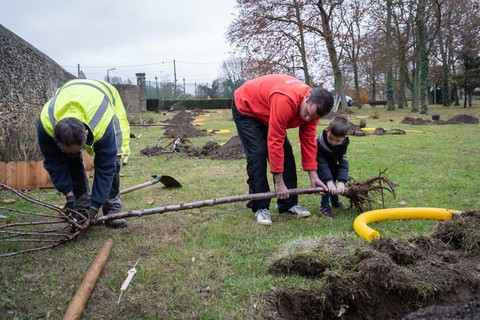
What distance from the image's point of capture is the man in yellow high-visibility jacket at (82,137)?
3051 mm

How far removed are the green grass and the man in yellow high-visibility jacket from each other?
1.36 feet

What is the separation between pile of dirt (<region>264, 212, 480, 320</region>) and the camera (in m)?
2.50

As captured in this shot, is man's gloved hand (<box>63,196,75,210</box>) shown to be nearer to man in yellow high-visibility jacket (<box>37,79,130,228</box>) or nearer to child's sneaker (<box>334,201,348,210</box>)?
man in yellow high-visibility jacket (<box>37,79,130,228</box>)

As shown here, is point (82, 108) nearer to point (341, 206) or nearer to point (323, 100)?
point (323, 100)

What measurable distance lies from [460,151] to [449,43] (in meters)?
22.8

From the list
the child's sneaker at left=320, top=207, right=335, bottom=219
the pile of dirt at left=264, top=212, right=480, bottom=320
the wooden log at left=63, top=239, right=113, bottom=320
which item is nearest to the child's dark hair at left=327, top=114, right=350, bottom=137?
the child's sneaker at left=320, top=207, right=335, bottom=219

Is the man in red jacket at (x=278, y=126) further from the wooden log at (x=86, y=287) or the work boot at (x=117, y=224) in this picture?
the wooden log at (x=86, y=287)

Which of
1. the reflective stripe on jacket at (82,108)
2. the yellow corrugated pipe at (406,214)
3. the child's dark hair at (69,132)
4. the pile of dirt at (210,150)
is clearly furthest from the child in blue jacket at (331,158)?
the pile of dirt at (210,150)

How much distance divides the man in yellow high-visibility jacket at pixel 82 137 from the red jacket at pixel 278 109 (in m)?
1.23

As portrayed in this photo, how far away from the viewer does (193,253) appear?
3215mm

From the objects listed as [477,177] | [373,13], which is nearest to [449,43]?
[373,13]

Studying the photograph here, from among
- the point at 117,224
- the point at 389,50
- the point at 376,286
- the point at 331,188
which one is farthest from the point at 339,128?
the point at 389,50

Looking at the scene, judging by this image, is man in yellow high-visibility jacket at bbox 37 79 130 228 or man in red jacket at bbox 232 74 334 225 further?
man in red jacket at bbox 232 74 334 225

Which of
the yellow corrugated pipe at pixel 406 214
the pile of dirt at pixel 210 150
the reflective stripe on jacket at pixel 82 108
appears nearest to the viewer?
the reflective stripe on jacket at pixel 82 108
